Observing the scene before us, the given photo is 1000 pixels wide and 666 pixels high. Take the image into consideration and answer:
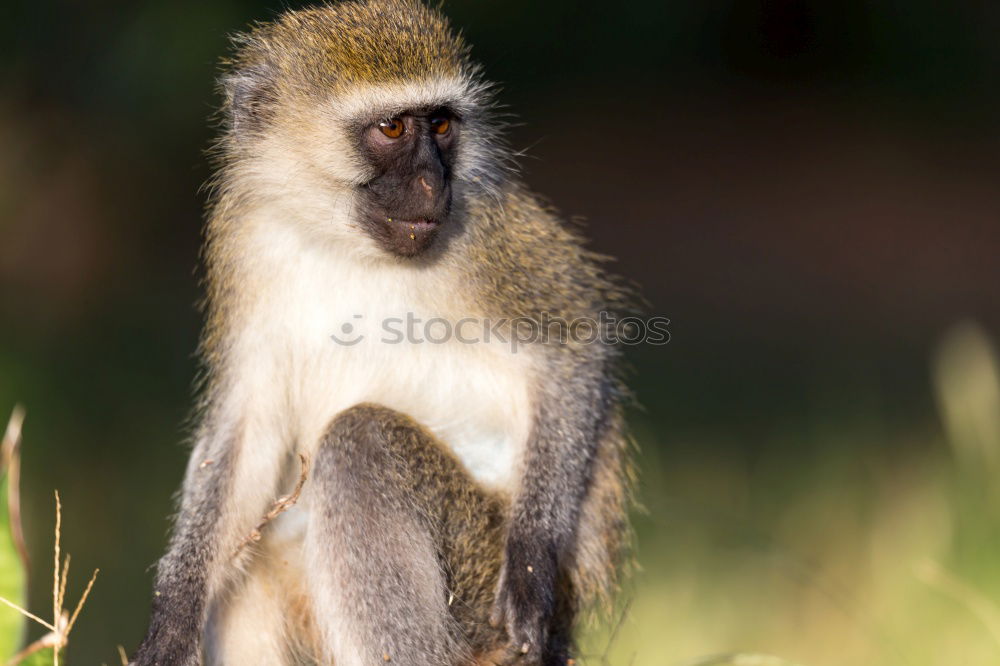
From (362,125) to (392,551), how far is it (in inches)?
50.1

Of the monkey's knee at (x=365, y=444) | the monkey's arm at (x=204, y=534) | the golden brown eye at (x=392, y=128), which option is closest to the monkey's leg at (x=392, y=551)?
the monkey's knee at (x=365, y=444)

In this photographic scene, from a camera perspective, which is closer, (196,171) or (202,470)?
(202,470)

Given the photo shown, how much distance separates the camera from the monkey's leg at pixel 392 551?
3547mm

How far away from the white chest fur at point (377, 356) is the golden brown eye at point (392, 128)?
→ 41 centimetres

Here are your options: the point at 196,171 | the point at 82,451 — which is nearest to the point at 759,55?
the point at 196,171

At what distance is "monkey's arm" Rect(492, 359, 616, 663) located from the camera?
364cm

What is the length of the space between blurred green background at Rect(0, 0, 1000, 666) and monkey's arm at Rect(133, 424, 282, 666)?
149 cm

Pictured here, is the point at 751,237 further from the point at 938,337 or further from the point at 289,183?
the point at 289,183

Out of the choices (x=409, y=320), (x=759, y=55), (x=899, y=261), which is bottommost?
(x=899, y=261)

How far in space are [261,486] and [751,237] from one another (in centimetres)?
727

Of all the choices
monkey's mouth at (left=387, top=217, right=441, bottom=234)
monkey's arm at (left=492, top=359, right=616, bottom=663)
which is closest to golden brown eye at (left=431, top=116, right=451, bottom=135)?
monkey's mouth at (left=387, top=217, right=441, bottom=234)

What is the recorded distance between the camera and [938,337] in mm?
8828

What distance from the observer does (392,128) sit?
3.86m

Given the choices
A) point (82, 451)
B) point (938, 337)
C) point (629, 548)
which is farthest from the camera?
point (938, 337)
